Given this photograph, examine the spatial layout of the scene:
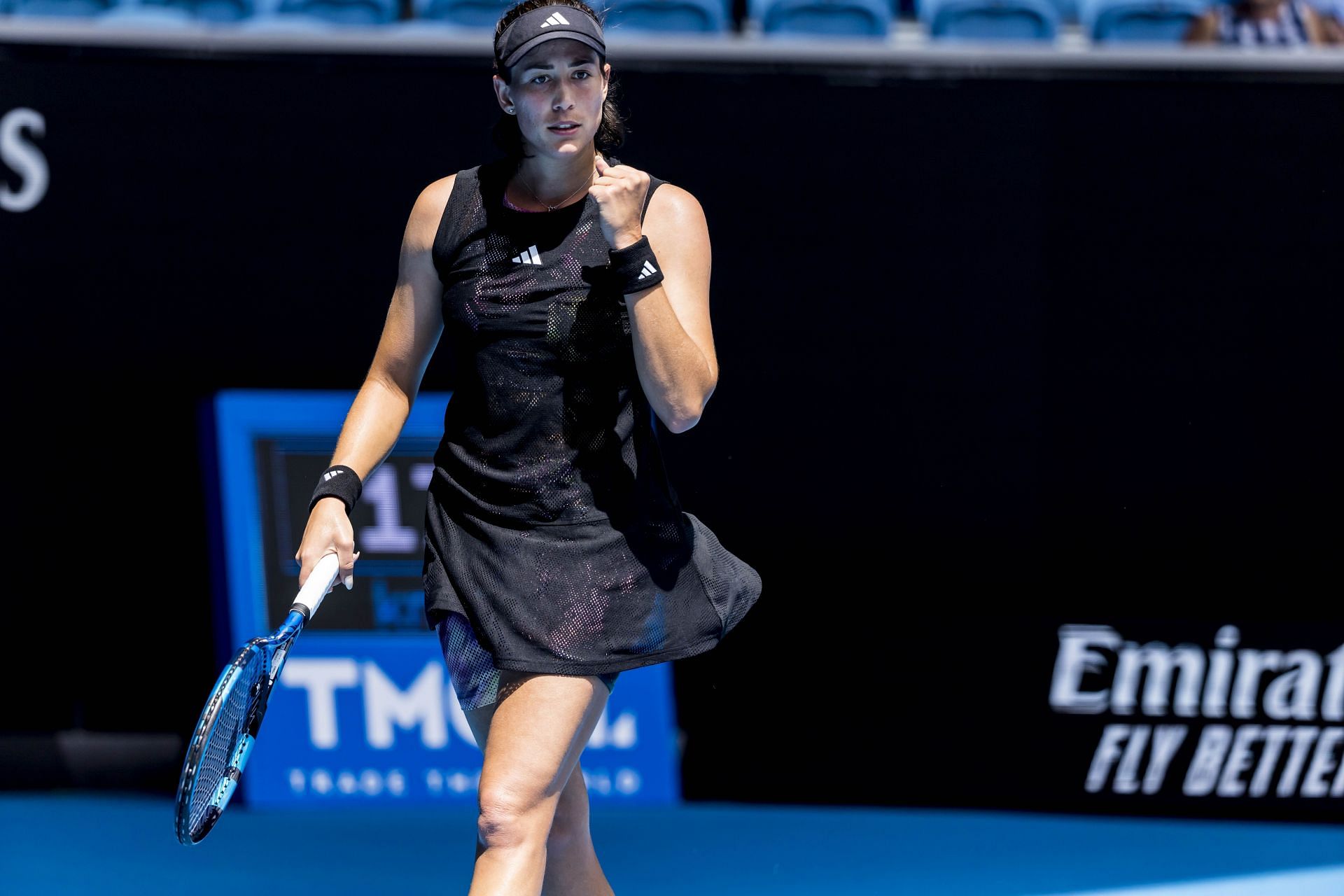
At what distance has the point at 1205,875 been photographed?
3.37 m

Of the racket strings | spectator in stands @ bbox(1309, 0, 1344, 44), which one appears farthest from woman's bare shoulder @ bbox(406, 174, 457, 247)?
spectator in stands @ bbox(1309, 0, 1344, 44)

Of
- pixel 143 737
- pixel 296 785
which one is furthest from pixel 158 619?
pixel 296 785

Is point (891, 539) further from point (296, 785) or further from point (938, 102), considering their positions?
point (296, 785)

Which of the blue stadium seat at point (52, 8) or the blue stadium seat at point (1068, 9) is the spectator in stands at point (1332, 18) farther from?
the blue stadium seat at point (52, 8)

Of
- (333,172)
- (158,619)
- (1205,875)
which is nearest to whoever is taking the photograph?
(1205,875)

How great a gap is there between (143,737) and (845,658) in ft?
5.86

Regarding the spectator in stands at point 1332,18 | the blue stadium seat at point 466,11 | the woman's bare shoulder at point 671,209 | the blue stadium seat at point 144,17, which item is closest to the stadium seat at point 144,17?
the blue stadium seat at point 144,17

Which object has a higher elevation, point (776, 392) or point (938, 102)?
point (938, 102)

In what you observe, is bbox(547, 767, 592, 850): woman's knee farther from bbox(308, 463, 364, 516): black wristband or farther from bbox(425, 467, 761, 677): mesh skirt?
bbox(308, 463, 364, 516): black wristband

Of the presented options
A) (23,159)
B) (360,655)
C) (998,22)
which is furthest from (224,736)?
(998,22)

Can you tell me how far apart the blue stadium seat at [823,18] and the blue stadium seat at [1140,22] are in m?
0.59

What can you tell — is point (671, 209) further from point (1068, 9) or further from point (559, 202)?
point (1068, 9)

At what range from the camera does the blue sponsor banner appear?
358 centimetres

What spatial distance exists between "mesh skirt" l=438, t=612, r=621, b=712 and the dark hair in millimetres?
664
